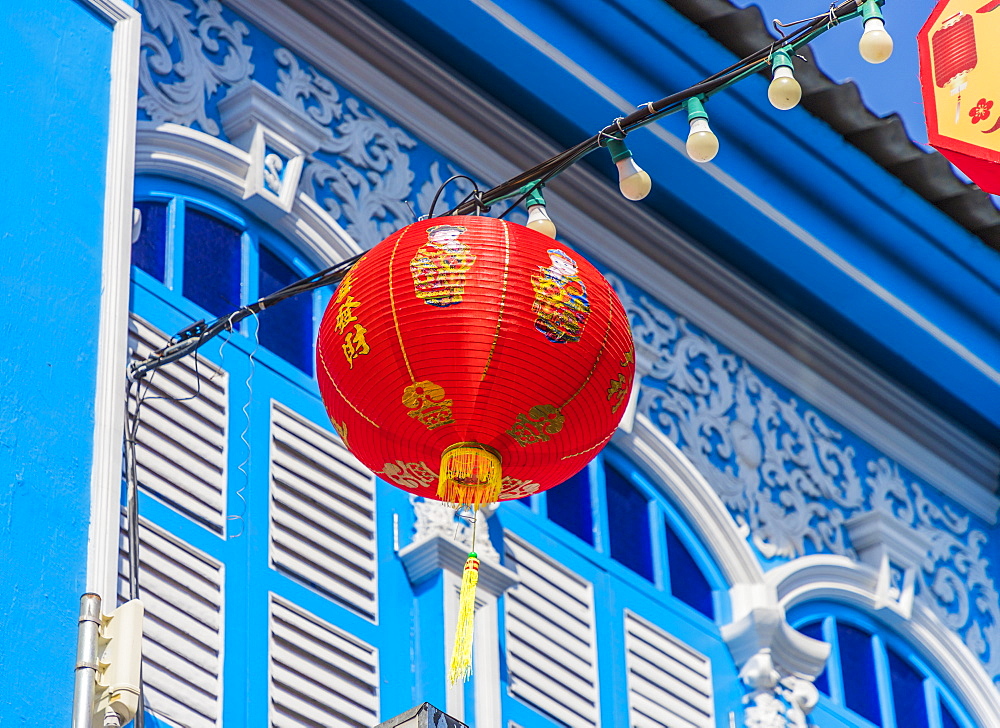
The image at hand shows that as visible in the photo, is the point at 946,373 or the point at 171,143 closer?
the point at 171,143

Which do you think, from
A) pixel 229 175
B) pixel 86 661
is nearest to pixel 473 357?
pixel 86 661

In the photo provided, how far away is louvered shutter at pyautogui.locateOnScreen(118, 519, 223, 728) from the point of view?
594 centimetres

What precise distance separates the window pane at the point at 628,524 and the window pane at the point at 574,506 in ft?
0.43

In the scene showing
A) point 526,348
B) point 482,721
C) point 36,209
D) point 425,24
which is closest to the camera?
point 526,348

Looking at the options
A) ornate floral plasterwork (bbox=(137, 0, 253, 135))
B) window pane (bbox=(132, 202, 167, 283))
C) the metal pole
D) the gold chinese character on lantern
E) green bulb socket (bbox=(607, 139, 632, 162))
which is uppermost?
ornate floral plasterwork (bbox=(137, 0, 253, 135))

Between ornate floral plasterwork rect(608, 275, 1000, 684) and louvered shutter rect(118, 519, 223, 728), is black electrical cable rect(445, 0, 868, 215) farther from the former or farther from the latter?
ornate floral plasterwork rect(608, 275, 1000, 684)

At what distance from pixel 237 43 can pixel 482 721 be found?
8.59 feet

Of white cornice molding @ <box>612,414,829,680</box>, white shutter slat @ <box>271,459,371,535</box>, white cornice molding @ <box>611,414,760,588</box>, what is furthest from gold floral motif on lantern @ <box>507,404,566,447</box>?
white cornice molding @ <box>611,414,760,588</box>

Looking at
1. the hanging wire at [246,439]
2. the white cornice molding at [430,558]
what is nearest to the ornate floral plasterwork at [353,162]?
the hanging wire at [246,439]

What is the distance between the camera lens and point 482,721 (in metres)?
6.76

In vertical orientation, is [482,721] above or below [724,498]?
below


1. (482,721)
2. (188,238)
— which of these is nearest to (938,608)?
(482,721)

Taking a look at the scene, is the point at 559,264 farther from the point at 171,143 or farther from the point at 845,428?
the point at 845,428

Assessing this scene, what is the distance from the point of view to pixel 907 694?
8.94 meters
